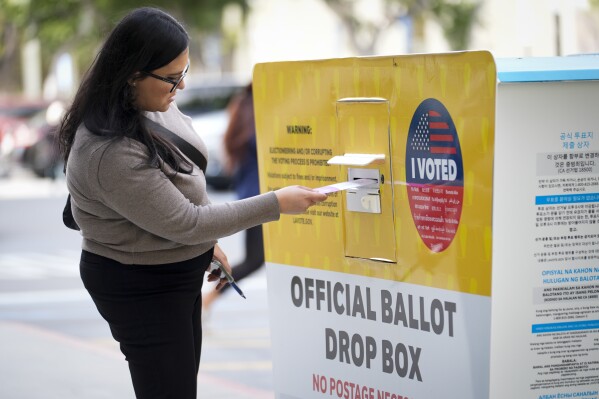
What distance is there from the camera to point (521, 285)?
3041 millimetres

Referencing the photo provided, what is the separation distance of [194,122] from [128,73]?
46.0ft

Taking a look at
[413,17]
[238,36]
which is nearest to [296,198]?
[413,17]

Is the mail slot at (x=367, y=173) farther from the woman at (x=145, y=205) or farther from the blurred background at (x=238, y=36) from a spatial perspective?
the blurred background at (x=238, y=36)

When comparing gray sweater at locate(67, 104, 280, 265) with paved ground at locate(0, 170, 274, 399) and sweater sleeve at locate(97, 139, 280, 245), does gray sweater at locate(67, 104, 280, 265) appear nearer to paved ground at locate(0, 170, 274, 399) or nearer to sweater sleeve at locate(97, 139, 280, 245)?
sweater sleeve at locate(97, 139, 280, 245)

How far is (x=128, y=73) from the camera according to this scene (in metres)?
3.15

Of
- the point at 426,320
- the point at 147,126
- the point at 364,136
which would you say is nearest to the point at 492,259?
the point at 426,320

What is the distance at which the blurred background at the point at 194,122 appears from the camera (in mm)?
6367

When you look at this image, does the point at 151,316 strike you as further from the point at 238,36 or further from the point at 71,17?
the point at 238,36

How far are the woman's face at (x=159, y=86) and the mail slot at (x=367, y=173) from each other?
1.77ft

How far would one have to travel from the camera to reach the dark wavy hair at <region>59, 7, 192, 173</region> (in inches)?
123

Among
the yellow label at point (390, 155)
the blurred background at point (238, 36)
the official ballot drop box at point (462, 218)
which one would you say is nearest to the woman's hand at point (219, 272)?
the yellow label at point (390, 155)

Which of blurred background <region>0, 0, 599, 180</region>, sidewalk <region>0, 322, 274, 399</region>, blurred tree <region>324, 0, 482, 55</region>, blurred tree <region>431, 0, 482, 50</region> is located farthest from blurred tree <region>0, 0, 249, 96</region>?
sidewalk <region>0, 322, 274, 399</region>

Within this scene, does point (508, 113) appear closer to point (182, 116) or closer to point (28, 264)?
point (182, 116)

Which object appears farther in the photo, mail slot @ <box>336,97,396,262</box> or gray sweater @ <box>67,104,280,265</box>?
mail slot @ <box>336,97,396,262</box>
